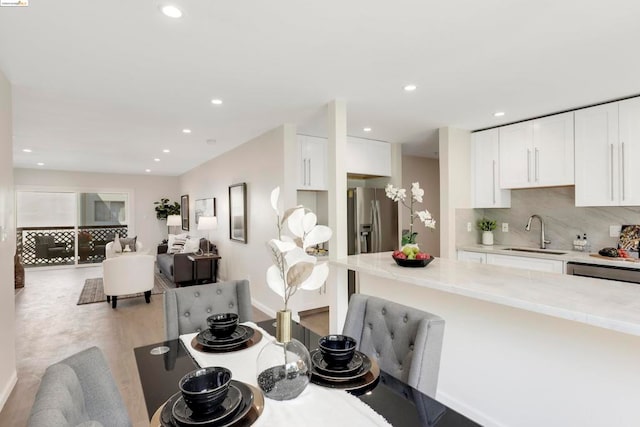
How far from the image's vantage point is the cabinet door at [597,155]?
3.15 metres

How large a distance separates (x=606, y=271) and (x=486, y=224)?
1.47 m

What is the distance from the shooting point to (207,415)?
945 millimetres

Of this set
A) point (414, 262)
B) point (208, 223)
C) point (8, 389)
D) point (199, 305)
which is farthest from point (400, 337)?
point (208, 223)

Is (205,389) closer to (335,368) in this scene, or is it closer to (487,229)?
(335,368)

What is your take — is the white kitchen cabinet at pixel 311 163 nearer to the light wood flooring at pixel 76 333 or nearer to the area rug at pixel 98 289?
the light wood flooring at pixel 76 333

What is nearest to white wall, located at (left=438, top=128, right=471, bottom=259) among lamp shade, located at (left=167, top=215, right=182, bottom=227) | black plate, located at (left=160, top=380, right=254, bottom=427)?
black plate, located at (left=160, top=380, right=254, bottom=427)

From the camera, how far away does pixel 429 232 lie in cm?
577

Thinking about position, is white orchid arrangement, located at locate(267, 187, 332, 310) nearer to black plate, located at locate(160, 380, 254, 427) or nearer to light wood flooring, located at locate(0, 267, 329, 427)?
black plate, located at locate(160, 380, 254, 427)

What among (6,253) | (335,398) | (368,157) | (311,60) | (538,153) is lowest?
(335,398)

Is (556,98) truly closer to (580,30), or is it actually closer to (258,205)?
(580,30)

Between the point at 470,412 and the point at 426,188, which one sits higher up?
the point at 426,188

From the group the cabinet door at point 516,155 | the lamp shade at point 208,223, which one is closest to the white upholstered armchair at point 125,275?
the lamp shade at point 208,223

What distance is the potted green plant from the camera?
430 cm

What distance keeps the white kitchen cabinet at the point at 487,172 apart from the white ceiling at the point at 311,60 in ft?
0.93
